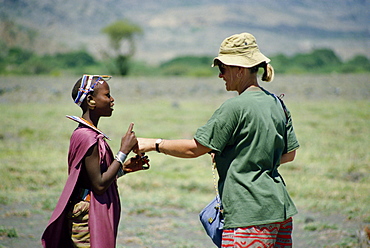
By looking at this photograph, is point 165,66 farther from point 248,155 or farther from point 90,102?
point 248,155

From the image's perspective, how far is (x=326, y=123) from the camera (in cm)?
1329

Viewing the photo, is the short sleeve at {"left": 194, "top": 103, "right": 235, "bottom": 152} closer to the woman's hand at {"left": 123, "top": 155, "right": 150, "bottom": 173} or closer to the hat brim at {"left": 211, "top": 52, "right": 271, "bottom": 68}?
the hat brim at {"left": 211, "top": 52, "right": 271, "bottom": 68}

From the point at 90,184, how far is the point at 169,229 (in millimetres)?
2995

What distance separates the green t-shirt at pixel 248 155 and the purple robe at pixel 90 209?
0.64 metres

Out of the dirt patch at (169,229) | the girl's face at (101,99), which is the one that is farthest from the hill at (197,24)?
the girl's face at (101,99)

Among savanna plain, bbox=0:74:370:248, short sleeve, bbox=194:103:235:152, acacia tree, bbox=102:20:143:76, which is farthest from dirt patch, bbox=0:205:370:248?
acacia tree, bbox=102:20:143:76

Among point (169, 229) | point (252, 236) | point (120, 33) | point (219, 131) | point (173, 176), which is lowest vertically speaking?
point (120, 33)

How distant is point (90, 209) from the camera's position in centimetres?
286

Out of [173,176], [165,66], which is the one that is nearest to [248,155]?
[173,176]

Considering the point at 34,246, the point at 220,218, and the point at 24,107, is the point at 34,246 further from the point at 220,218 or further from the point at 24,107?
the point at 24,107

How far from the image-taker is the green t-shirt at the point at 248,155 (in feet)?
8.87

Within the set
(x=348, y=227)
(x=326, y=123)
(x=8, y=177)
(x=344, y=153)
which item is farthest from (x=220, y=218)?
(x=326, y=123)

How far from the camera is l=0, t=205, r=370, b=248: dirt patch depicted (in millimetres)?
5234

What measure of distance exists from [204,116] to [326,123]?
3.58 metres
